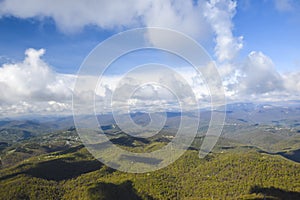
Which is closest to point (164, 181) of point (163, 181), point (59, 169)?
point (163, 181)

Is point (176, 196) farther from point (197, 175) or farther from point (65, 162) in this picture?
point (65, 162)

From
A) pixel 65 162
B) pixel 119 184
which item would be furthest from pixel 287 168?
pixel 65 162

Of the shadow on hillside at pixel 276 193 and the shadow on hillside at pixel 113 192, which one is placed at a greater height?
the shadow on hillside at pixel 276 193

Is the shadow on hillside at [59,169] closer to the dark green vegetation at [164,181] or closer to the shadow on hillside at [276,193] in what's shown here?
the dark green vegetation at [164,181]

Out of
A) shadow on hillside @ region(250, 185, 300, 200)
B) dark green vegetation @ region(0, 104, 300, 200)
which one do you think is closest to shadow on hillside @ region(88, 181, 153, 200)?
dark green vegetation @ region(0, 104, 300, 200)

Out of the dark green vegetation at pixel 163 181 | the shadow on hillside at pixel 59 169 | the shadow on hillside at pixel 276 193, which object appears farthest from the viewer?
the shadow on hillside at pixel 59 169

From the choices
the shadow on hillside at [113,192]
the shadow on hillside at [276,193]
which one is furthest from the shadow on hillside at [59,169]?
the shadow on hillside at [276,193]

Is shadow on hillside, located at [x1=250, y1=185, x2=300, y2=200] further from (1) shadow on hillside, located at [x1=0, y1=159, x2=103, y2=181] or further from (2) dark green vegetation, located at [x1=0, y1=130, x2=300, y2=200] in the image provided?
(1) shadow on hillside, located at [x1=0, y1=159, x2=103, y2=181]

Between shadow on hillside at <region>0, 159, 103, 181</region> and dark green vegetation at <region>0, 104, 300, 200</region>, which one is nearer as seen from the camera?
dark green vegetation at <region>0, 104, 300, 200</region>

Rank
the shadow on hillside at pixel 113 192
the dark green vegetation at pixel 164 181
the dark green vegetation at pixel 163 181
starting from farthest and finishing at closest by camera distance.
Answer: the dark green vegetation at pixel 164 181, the dark green vegetation at pixel 163 181, the shadow on hillside at pixel 113 192
